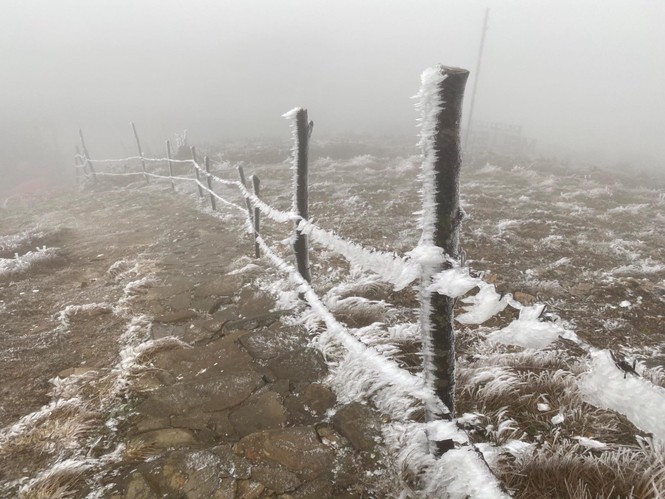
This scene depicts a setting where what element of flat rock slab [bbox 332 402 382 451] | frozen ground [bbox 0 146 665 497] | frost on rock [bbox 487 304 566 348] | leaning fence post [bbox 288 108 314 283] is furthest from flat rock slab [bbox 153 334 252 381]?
Result: frost on rock [bbox 487 304 566 348]

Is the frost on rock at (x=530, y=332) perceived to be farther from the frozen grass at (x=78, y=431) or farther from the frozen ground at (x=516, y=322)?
the frozen grass at (x=78, y=431)

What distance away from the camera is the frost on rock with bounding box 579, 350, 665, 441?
4.43 ft

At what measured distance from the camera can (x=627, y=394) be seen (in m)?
1.41

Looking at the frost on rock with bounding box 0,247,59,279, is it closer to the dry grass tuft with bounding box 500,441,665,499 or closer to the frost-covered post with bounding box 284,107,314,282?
the frost-covered post with bounding box 284,107,314,282

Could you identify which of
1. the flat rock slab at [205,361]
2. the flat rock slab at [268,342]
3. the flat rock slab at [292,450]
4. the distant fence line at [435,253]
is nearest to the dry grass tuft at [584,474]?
the distant fence line at [435,253]

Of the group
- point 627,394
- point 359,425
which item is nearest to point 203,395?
point 359,425

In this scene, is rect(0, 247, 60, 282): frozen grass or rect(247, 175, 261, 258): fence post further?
rect(0, 247, 60, 282): frozen grass

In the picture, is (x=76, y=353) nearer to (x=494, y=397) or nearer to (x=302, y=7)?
(x=494, y=397)

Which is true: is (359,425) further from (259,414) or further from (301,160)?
(301,160)

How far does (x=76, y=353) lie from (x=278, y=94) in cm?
8519

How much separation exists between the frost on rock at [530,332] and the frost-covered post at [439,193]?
0.24 metres

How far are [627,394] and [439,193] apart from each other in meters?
1.05

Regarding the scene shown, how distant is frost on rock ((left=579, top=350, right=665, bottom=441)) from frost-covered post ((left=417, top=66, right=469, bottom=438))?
58 cm

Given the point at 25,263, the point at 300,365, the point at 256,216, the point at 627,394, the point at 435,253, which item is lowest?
the point at 25,263
